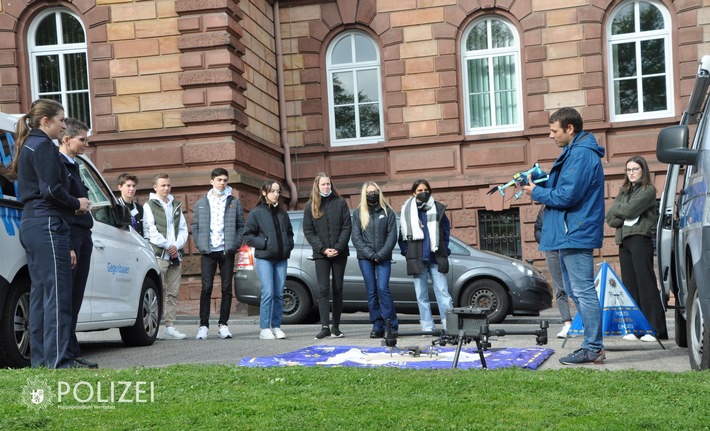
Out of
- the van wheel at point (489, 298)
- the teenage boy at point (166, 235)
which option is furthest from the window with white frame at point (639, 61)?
the teenage boy at point (166, 235)

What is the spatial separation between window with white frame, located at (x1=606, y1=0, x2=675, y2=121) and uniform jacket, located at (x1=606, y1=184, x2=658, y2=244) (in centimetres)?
1161

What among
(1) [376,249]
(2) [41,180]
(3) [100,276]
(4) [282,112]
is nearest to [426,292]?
(1) [376,249]

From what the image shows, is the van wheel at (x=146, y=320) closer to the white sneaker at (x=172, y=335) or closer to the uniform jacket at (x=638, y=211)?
the white sneaker at (x=172, y=335)

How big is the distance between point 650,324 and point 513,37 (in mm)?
13058

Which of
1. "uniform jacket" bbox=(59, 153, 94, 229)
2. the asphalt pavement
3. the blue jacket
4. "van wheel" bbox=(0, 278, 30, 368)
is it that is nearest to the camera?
the blue jacket

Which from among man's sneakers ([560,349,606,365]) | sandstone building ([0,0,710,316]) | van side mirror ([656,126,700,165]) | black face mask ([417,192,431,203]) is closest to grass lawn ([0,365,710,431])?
man's sneakers ([560,349,606,365])

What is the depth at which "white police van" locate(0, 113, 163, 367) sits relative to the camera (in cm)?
952

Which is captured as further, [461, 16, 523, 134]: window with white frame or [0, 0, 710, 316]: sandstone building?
[461, 16, 523, 134]: window with white frame

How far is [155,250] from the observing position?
13688mm

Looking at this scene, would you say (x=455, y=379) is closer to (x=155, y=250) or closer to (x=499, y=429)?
(x=499, y=429)

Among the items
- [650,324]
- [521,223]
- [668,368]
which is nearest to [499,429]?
[668,368]

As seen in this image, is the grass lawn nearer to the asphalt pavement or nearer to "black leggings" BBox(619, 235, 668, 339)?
the asphalt pavement

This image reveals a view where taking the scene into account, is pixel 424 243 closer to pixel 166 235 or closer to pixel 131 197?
pixel 166 235

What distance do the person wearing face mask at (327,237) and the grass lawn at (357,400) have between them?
543 centimetres
